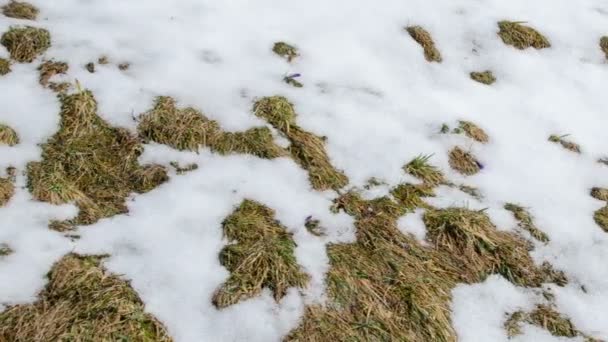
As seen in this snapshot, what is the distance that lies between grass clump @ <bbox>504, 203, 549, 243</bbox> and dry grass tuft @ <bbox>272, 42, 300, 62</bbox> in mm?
2935

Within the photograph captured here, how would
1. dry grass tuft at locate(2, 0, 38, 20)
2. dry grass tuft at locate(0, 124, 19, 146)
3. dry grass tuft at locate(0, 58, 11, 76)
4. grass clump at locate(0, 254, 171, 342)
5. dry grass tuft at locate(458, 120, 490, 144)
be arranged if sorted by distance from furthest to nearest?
dry grass tuft at locate(2, 0, 38, 20)
dry grass tuft at locate(458, 120, 490, 144)
dry grass tuft at locate(0, 58, 11, 76)
dry grass tuft at locate(0, 124, 19, 146)
grass clump at locate(0, 254, 171, 342)

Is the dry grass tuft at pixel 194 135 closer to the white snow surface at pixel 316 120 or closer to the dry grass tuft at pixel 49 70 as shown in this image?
the white snow surface at pixel 316 120

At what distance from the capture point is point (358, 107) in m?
5.70

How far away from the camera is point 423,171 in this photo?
5137 mm

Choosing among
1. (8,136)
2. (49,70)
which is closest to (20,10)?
(49,70)

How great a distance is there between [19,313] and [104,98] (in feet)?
7.91

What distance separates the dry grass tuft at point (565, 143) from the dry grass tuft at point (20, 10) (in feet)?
20.0

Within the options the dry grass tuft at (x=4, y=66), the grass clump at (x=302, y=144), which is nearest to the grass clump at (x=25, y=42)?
the dry grass tuft at (x=4, y=66)

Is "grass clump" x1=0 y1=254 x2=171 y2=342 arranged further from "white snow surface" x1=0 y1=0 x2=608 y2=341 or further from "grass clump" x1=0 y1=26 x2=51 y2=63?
"grass clump" x1=0 y1=26 x2=51 y2=63

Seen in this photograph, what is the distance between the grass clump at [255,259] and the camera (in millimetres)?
3814

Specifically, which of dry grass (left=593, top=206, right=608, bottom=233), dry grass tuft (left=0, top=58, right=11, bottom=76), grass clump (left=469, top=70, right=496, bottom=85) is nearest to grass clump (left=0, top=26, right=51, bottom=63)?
dry grass tuft (left=0, top=58, right=11, bottom=76)

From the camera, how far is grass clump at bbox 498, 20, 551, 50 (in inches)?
273

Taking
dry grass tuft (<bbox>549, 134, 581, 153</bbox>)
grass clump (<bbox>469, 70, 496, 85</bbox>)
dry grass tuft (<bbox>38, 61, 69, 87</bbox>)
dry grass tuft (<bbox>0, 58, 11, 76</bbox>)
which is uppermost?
dry grass tuft (<bbox>0, 58, 11, 76</bbox>)

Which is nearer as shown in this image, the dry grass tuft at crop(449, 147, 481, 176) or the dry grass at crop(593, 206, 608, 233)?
the dry grass at crop(593, 206, 608, 233)
